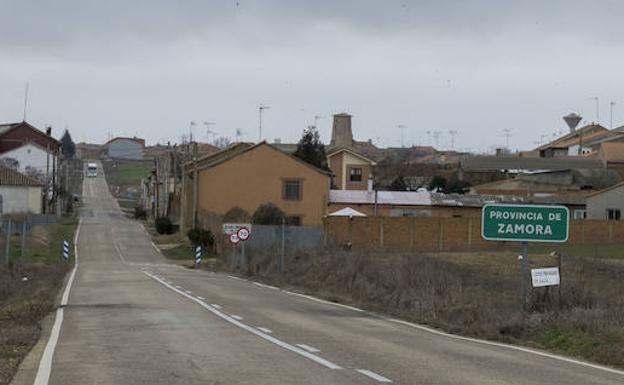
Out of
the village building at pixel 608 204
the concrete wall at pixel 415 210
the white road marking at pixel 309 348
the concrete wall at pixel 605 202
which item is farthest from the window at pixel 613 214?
the white road marking at pixel 309 348

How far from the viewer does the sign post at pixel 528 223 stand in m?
17.7

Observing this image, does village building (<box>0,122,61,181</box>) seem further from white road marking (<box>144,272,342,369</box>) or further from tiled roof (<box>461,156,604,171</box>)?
white road marking (<box>144,272,342,369</box>)

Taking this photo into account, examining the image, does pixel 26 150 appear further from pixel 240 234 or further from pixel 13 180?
pixel 240 234

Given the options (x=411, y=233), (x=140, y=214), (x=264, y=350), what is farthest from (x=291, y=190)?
(x=264, y=350)

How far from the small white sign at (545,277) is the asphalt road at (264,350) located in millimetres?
2602

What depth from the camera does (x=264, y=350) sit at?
12898 mm

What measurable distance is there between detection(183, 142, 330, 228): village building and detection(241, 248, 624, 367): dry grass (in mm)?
40655

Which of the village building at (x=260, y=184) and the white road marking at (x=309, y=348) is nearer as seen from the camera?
the white road marking at (x=309, y=348)

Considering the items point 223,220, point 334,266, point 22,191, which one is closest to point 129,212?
point 22,191

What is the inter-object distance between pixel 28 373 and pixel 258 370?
277cm

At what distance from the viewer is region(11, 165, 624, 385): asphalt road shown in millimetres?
10422

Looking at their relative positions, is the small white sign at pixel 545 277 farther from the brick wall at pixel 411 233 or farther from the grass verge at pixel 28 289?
the brick wall at pixel 411 233

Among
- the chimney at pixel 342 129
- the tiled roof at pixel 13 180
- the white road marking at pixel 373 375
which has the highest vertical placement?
the chimney at pixel 342 129

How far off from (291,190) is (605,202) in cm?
2702
